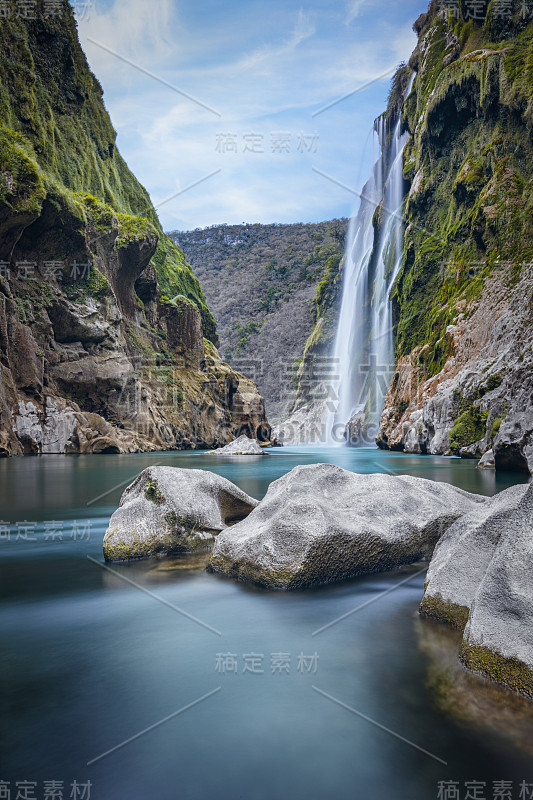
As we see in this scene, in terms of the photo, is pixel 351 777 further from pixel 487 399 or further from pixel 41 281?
pixel 41 281

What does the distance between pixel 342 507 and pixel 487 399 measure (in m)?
23.0

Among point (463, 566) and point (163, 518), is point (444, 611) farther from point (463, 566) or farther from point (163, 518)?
point (163, 518)

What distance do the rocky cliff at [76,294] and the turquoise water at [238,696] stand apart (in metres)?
28.2

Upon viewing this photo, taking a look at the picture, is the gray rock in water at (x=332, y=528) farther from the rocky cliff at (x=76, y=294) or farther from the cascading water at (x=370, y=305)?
the cascading water at (x=370, y=305)

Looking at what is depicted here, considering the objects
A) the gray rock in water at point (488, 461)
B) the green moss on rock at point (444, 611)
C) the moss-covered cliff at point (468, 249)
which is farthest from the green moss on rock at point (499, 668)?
the gray rock in water at point (488, 461)

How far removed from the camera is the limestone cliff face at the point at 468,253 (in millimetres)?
27562

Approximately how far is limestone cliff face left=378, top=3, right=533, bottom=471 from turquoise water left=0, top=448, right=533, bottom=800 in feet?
48.5

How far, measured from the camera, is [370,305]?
70.9 m

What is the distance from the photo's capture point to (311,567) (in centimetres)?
584

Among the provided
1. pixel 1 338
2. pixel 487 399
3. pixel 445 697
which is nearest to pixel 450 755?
pixel 445 697

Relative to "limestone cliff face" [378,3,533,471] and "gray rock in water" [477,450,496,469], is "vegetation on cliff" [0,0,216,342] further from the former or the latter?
"gray rock in water" [477,450,496,469]

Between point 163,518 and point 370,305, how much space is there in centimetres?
6713

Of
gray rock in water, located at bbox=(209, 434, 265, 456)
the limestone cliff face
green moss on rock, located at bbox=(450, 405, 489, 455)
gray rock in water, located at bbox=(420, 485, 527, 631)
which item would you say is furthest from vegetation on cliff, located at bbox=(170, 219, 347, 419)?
gray rock in water, located at bbox=(420, 485, 527, 631)

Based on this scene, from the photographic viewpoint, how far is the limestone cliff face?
27.6 metres
